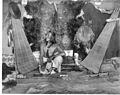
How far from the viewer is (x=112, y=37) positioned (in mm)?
2354

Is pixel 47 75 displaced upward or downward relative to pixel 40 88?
upward

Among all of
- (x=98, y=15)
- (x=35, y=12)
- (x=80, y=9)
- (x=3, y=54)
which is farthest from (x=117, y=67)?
(x=3, y=54)

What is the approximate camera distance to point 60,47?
2.41 meters

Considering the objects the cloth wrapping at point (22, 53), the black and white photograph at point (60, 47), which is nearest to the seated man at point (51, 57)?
the black and white photograph at point (60, 47)

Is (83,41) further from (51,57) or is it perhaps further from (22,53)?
(22,53)

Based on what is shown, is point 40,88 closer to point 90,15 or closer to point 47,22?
point 47,22

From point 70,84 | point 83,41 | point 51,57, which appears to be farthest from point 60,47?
point 70,84

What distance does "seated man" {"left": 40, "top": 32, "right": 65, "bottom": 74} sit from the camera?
94.2 inches

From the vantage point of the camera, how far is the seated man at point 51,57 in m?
2.39

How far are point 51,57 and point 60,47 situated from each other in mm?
170

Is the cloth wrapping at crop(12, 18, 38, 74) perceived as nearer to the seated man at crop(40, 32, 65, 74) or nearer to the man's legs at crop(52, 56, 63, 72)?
the seated man at crop(40, 32, 65, 74)

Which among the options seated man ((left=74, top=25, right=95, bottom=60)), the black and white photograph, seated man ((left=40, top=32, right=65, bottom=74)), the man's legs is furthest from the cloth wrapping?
seated man ((left=74, top=25, right=95, bottom=60))

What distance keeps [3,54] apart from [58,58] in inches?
27.6

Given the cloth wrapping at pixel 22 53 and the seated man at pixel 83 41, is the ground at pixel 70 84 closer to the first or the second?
the cloth wrapping at pixel 22 53
